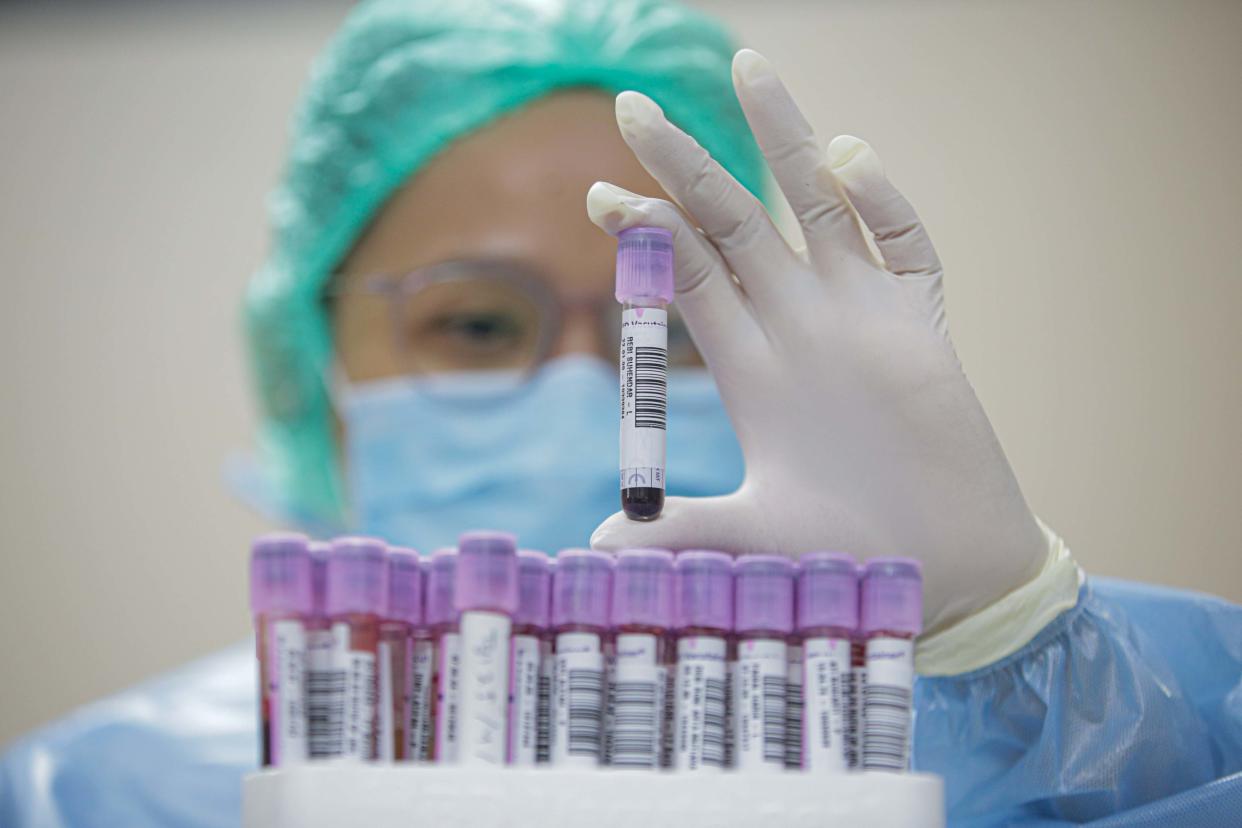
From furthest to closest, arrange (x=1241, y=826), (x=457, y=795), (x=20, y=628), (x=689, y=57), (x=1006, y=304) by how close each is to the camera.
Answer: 1. (x=20, y=628)
2. (x=689, y=57)
3. (x=1006, y=304)
4. (x=1241, y=826)
5. (x=457, y=795)

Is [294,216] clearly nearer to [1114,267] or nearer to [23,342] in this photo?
[23,342]

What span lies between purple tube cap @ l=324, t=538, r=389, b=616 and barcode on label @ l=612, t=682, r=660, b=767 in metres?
0.16

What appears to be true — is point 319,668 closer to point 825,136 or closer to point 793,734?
point 793,734

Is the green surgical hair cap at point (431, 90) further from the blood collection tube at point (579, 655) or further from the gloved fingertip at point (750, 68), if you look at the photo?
the blood collection tube at point (579, 655)

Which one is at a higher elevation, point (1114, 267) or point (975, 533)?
point (1114, 267)

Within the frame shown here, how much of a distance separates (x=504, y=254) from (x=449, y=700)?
0.90 metres

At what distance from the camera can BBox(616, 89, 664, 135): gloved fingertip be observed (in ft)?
2.69

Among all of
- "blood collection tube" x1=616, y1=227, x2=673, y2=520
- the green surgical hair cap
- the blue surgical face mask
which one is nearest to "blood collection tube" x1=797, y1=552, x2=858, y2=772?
"blood collection tube" x1=616, y1=227, x2=673, y2=520

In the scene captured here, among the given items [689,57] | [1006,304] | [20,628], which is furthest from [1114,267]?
[20,628]

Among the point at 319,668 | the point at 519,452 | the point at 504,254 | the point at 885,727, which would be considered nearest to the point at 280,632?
the point at 319,668

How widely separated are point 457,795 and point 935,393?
0.45 metres

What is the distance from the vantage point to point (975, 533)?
86 cm

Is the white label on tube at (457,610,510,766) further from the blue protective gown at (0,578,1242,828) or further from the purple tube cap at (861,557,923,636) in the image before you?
the blue protective gown at (0,578,1242,828)

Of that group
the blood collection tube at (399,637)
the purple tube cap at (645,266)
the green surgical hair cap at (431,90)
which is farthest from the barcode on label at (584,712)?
the green surgical hair cap at (431,90)
